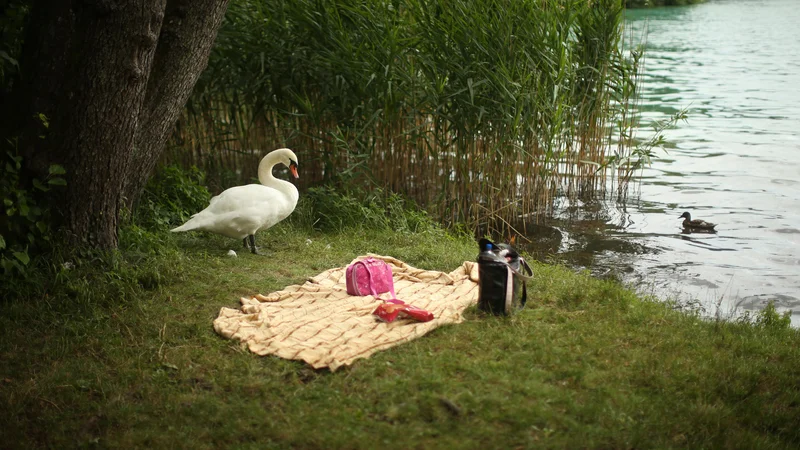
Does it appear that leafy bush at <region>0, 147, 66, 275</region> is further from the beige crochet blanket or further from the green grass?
the beige crochet blanket

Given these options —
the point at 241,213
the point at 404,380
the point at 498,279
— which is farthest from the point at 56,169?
the point at 498,279

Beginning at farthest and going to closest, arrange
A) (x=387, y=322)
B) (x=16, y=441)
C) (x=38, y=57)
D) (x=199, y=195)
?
(x=199, y=195), (x=38, y=57), (x=387, y=322), (x=16, y=441)

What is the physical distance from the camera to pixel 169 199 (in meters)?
7.17

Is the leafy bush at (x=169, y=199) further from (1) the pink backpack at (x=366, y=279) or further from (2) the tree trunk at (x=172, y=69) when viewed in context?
(1) the pink backpack at (x=366, y=279)

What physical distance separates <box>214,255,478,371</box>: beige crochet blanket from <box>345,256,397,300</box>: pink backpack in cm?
8

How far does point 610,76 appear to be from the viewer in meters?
8.60

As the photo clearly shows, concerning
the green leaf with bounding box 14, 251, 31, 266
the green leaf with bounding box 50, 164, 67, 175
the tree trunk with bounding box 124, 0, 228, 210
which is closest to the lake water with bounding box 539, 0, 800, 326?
the tree trunk with bounding box 124, 0, 228, 210

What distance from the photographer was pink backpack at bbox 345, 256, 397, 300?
17.4 feet

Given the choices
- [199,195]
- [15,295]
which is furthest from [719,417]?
[199,195]

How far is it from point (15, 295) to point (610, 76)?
6.48 m

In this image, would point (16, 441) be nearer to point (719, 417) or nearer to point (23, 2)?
point (719, 417)

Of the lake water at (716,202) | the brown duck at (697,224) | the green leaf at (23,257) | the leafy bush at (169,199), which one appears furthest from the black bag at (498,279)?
the brown duck at (697,224)

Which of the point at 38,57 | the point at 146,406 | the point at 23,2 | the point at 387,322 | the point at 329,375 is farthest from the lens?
the point at 23,2

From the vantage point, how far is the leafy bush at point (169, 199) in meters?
6.67
